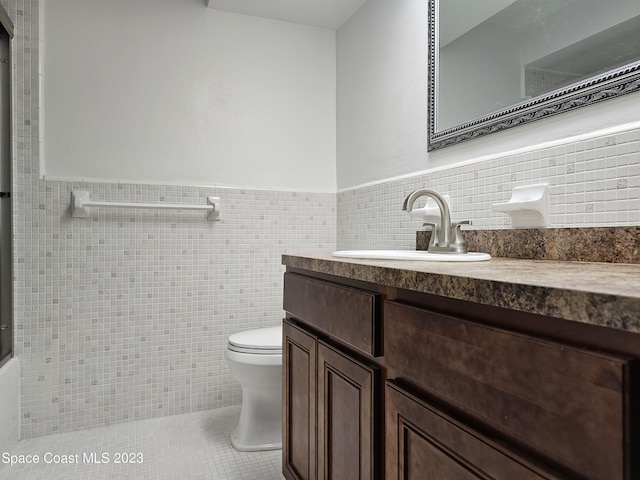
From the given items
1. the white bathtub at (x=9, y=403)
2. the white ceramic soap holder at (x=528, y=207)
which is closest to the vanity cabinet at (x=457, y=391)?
the white ceramic soap holder at (x=528, y=207)

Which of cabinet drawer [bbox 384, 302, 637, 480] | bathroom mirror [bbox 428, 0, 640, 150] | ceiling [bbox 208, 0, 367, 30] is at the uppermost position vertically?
ceiling [bbox 208, 0, 367, 30]

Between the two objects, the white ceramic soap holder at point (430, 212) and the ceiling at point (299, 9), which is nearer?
the white ceramic soap holder at point (430, 212)

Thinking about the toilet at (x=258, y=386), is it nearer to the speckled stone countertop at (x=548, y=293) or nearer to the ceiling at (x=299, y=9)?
the speckled stone countertop at (x=548, y=293)

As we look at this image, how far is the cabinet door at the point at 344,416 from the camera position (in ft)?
2.94

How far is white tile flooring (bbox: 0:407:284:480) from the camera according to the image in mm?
1627

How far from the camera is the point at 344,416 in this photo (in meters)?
1.01

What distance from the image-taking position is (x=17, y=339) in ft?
6.21

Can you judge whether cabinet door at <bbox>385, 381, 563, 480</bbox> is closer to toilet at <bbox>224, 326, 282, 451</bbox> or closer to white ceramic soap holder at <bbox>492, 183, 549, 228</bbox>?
white ceramic soap holder at <bbox>492, 183, 549, 228</bbox>

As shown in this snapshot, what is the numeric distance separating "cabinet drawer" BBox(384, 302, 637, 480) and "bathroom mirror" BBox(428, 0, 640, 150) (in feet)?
2.62

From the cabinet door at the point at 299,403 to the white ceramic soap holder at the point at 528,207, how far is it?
68 cm

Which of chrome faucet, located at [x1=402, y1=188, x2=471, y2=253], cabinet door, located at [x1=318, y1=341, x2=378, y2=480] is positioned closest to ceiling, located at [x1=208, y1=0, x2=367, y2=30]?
chrome faucet, located at [x1=402, y1=188, x2=471, y2=253]

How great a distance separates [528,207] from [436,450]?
769 mm

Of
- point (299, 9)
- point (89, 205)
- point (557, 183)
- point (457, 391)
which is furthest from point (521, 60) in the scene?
point (89, 205)

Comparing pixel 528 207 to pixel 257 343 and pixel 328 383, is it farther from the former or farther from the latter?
pixel 257 343
